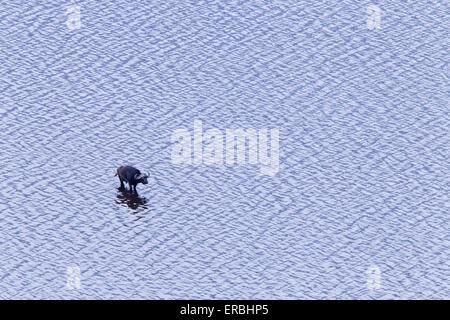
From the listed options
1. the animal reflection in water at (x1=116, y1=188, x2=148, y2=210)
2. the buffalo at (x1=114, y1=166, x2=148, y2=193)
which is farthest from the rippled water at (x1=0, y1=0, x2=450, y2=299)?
the buffalo at (x1=114, y1=166, x2=148, y2=193)

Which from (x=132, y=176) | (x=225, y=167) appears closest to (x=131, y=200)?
(x=132, y=176)

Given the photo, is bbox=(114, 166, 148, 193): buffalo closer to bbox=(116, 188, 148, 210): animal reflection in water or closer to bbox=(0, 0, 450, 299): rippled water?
bbox=(116, 188, 148, 210): animal reflection in water

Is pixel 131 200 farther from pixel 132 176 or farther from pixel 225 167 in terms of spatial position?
pixel 225 167

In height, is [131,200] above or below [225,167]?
below

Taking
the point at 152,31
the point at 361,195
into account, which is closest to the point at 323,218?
the point at 361,195

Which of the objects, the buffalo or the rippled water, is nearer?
the rippled water

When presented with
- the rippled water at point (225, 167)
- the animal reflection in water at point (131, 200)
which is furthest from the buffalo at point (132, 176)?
the rippled water at point (225, 167)
